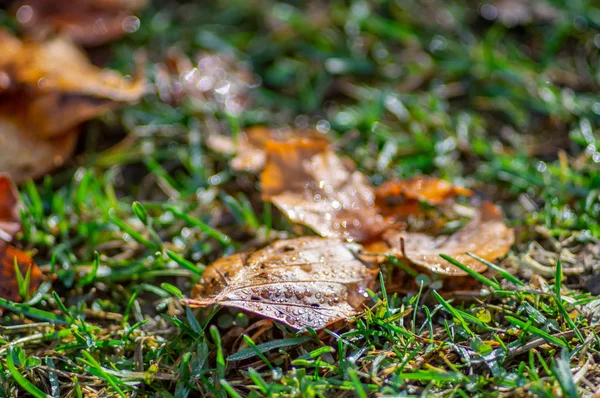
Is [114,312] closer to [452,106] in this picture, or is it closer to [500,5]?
[452,106]

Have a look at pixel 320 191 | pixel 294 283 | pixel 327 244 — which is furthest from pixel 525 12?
pixel 294 283

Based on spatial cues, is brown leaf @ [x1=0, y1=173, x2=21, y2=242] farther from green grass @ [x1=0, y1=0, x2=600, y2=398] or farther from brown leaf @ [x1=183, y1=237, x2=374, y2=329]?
brown leaf @ [x1=183, y1=237, x2=374, y2=329]

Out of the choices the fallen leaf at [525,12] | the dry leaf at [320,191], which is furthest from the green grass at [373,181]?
the dry leaf at [320,191]

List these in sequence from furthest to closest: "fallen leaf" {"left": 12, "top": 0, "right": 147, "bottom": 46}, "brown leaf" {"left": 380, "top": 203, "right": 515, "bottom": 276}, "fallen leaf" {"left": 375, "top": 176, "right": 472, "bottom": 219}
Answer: "fallen leaf" {"left": 12, "top": 0, "right": 147, "bottom": 46} < "fallen leaf" {"left": 375, "top": 176, "right": 472, "bottom": 219} < "brown leaf" {"left": 380, "top": 203, "right": 515, "bottom": 276}

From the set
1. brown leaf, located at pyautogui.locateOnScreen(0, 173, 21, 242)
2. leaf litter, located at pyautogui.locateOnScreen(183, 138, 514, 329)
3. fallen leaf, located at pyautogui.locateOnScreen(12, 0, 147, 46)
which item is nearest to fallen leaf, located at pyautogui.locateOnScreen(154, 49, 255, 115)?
fallen leaf, located at pyautogui.locateOnScreen(12, 0, 147, 46)

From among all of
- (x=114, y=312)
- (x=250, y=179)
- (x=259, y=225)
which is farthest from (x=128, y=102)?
(x=114, y=312)
